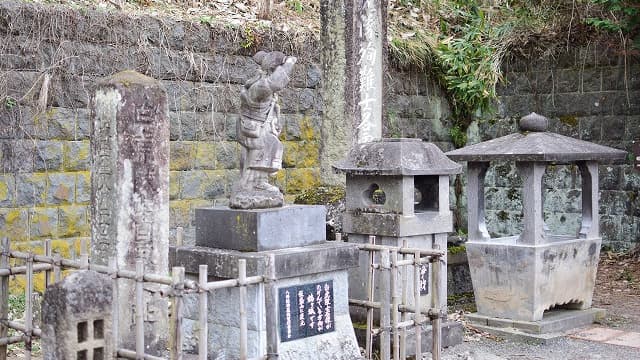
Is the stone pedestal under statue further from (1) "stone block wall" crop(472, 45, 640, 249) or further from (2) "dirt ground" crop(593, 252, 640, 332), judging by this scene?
Answer: (1) "stone block wall" crop(472, 45, 640, 249)

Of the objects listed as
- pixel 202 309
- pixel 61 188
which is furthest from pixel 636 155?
pixel 202 309

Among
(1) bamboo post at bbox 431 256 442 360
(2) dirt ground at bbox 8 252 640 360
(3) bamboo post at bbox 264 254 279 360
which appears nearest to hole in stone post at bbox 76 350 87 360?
(3) bamboo post at bbox 264 254 279 360

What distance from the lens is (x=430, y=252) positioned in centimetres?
694

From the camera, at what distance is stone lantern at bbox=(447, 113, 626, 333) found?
8523 mm

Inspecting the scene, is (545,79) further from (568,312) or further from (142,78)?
(142,78)

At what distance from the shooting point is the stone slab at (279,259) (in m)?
6.19

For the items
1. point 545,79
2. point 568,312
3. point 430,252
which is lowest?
point 568,312

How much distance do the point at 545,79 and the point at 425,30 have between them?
209 cm

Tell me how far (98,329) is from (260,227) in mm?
1471

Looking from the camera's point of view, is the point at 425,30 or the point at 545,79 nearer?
the point at 545,79

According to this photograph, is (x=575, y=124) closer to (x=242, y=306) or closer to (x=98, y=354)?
(x=242, y=306)

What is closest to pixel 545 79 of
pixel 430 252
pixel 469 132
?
pixel 469 132

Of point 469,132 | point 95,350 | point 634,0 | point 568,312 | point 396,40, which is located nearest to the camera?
point 95,350

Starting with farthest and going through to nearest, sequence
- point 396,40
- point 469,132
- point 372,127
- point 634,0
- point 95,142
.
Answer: point 469,132 → point 396,40 → point 634,0 → point 372,127 → point 95,142
